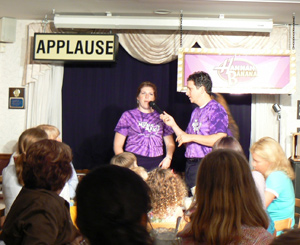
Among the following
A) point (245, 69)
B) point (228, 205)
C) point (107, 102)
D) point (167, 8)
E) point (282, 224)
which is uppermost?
point (167, 8)

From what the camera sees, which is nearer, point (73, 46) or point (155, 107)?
point (155, 107)

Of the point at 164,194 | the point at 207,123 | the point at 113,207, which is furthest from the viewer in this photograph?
the point at 207,123

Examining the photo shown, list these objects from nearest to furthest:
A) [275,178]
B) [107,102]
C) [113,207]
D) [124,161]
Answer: [113,207] < [275,178] < [124,161] < [107,102]

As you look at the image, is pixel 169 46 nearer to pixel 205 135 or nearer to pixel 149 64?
pixel 149 64

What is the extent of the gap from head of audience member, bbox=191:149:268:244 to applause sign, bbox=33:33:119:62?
3.90 meters

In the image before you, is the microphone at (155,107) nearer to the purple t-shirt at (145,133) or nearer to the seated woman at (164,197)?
the purple t-shirt at (145,133)

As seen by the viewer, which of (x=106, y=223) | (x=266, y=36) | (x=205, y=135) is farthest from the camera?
(x=266, y=36)

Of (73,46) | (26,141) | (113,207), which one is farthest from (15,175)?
(73,46)

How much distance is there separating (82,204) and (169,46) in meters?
4.71

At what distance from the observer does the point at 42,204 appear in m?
1.88

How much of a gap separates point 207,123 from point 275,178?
3.72 feet

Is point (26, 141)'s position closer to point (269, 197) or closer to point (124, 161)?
point (124, 161)

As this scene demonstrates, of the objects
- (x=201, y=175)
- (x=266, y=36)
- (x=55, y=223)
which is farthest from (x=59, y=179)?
(x=266, y=36)

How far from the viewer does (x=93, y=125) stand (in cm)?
591
